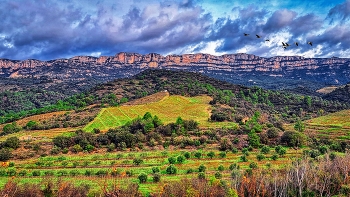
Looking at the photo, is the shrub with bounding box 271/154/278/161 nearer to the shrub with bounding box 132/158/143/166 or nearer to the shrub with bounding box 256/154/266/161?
the shrub with bounding box 256/154/266/161

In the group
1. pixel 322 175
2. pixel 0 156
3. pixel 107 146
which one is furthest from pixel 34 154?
pixel 322 175

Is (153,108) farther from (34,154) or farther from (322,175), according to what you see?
(322,175)

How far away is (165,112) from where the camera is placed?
354ft

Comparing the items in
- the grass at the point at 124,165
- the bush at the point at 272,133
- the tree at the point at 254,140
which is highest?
the bush at the point at 272,133

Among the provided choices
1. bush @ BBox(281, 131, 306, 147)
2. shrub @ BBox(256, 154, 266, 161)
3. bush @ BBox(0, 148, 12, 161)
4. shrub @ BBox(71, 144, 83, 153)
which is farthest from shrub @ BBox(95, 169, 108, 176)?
bush @ BBox(281, 131, 306, 147)

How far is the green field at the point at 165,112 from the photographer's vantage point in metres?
89.7

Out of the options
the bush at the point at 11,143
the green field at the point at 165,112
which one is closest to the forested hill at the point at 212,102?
the green field at the point at 165,112

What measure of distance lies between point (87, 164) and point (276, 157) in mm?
36566

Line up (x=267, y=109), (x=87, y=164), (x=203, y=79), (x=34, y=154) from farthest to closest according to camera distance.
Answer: (x=203, y=79), (x=267, y=109), (x=34, y=154), (x=87, y=164)

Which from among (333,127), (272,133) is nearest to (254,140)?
(272,133)

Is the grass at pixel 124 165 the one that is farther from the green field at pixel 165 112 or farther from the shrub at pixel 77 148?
the green field at pixel 165 112

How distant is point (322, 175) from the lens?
1433 inches

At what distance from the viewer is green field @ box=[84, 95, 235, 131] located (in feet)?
294

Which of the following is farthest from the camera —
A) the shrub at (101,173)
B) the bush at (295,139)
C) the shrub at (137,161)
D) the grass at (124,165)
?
the bush at (295,139)
